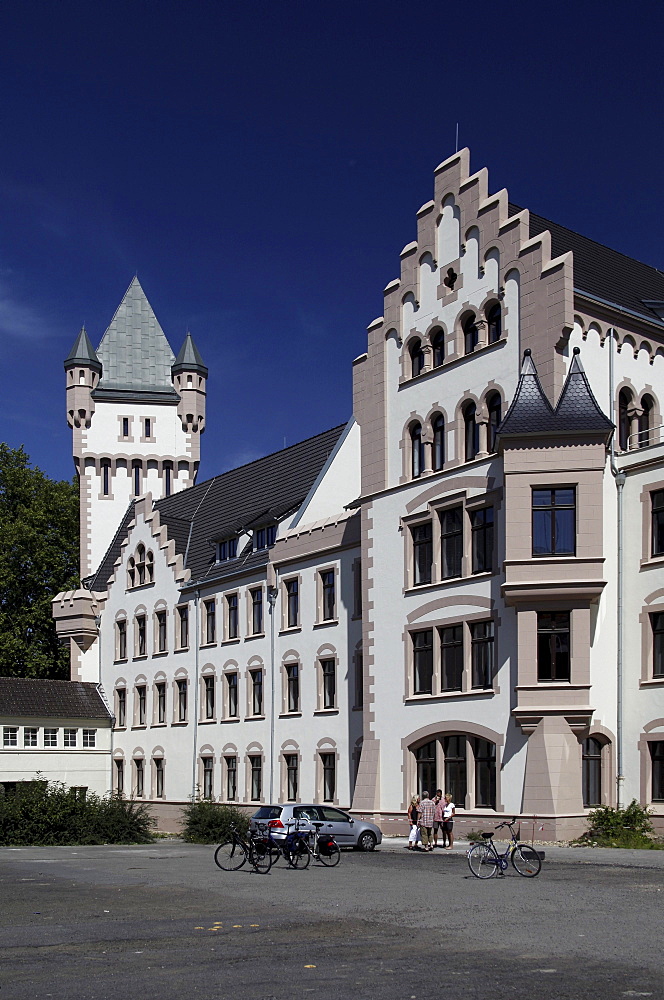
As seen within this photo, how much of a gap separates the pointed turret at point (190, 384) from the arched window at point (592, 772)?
147 feet

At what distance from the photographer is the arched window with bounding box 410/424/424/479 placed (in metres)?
39.3

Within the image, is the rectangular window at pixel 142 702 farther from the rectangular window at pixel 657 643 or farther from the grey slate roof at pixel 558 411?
the rectangular window at pixel 657 643

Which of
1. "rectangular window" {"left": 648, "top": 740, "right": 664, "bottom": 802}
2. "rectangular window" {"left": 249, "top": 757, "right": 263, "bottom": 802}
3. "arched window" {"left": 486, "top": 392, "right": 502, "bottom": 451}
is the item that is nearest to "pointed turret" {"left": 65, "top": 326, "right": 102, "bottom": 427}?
"rectangular window" {"left": 249, "top": 757, "right": 263, "bottom": 802}

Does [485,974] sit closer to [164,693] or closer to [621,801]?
[621,801]

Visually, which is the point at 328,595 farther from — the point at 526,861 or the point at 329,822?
the point at 526,861

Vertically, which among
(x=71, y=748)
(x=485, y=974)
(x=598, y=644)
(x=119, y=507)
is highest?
(x=119, y=507)

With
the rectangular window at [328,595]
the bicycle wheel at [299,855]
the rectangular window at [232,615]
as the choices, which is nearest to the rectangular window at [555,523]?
the bicycle wheel at [299,855]

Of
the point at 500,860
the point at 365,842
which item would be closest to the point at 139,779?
the point at 365,842

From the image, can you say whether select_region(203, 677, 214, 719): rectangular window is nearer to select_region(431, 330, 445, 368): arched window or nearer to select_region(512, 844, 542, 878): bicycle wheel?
select_region(431, 330, 445, 368): arched window

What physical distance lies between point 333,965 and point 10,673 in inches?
2333

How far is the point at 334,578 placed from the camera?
44656 mm

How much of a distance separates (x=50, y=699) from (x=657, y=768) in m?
33.5

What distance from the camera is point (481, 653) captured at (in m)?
35.7

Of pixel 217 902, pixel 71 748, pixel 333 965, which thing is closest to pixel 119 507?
pixel 71 748
